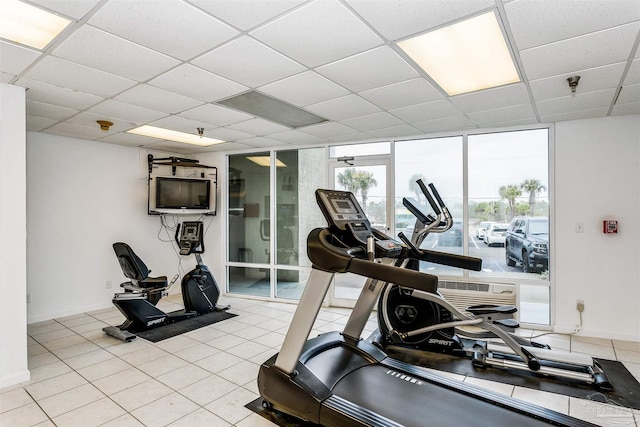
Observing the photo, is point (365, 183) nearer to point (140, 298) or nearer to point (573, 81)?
point (573, 81)

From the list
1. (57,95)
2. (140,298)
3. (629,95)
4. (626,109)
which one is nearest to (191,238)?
(140,298)

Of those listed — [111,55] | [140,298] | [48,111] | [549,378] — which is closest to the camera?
[111,55]

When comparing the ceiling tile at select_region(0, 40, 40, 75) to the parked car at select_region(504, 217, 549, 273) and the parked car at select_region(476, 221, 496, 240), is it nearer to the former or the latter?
the parked car at select_region(476, 221, 496, 240)

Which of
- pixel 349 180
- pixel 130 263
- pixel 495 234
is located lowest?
pixel 130 263

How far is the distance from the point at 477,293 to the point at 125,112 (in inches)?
183

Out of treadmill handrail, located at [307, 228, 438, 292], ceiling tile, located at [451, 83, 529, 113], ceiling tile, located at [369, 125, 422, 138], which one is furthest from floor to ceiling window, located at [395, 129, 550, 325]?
treadmill handrail, located at [307, 228, 438, 292]

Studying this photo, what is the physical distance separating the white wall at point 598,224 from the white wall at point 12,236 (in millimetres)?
5500

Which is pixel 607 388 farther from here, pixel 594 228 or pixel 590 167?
pixel 590 167

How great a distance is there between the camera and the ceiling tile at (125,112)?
3.42m

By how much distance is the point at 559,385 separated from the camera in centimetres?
276

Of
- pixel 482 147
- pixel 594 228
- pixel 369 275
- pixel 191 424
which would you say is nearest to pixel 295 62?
pixel 369 275

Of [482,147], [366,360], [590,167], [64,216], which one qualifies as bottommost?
[366,360]

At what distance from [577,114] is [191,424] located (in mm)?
4671

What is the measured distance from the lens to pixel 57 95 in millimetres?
3135
